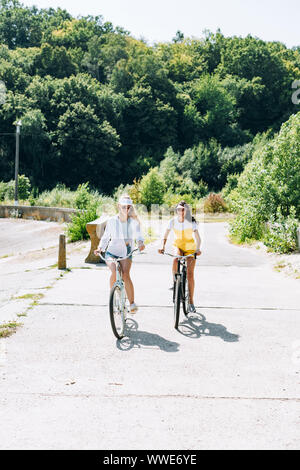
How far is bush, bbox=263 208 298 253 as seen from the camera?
1375 cm

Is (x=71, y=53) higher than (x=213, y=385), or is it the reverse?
(x=71, y=53)

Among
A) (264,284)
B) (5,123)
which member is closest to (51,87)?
(5,123)

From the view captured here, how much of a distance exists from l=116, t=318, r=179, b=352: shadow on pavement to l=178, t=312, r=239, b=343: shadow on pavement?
0.43 meters

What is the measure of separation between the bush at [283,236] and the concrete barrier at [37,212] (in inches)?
575

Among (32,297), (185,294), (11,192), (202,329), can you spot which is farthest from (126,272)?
(11,192)

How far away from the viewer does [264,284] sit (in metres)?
10.1

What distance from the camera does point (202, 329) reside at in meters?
6.61

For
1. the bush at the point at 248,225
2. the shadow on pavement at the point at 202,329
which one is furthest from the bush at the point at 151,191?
the shadow on pavement at the point at 202,329

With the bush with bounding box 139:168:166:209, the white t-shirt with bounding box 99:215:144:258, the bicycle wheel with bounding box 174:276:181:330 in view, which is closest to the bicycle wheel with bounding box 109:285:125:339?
the white t-shirt with bounding box 99:215:144:258

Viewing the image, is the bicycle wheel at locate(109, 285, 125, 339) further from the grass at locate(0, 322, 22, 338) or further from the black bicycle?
the grass at locate(0, 322, 22, 338)

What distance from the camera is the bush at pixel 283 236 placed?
1375 cm

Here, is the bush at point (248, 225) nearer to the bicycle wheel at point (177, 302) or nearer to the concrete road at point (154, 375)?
the concrete road at point (154, 375)
